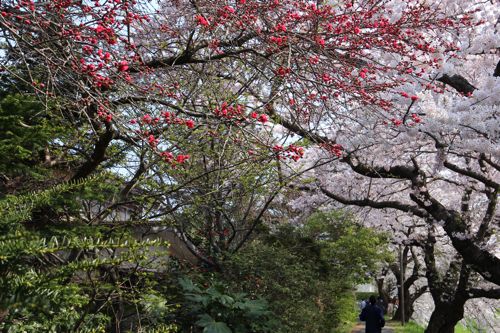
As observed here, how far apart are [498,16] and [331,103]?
19.8 ft

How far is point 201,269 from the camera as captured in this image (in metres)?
7.58

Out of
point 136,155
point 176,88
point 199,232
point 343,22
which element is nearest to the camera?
point 176,88

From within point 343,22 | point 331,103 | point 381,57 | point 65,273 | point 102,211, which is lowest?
point 65,273

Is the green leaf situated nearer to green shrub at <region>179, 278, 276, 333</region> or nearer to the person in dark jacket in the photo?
green shrub at <region>179, 278, 276, 333</region>

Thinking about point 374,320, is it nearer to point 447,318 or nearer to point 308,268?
point 308,268

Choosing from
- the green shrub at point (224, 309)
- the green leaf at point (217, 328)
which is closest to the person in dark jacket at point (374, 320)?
the green shrub at point (224, 309)

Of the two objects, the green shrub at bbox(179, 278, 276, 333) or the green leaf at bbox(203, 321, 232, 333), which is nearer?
the green leaf at bbox(203, 321, 232, 333)

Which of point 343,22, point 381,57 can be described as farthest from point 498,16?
point 343,22

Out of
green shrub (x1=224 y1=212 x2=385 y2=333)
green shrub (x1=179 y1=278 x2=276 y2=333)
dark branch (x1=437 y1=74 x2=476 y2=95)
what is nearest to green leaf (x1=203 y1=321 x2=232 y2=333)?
green shrub (x1=179 y1=278 x2=276 y2=333)

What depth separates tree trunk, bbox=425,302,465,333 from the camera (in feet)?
39.3

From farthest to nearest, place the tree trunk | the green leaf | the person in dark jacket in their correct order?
1. the tree trunk
2. the person in dark jacket
3. the green leaf

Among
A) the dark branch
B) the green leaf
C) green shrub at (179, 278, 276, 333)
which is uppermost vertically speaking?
the dark branch

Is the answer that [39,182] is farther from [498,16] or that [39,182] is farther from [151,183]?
[498,16]

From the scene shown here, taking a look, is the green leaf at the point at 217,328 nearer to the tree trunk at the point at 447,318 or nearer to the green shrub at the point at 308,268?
the green shrub at the point at 308,268
